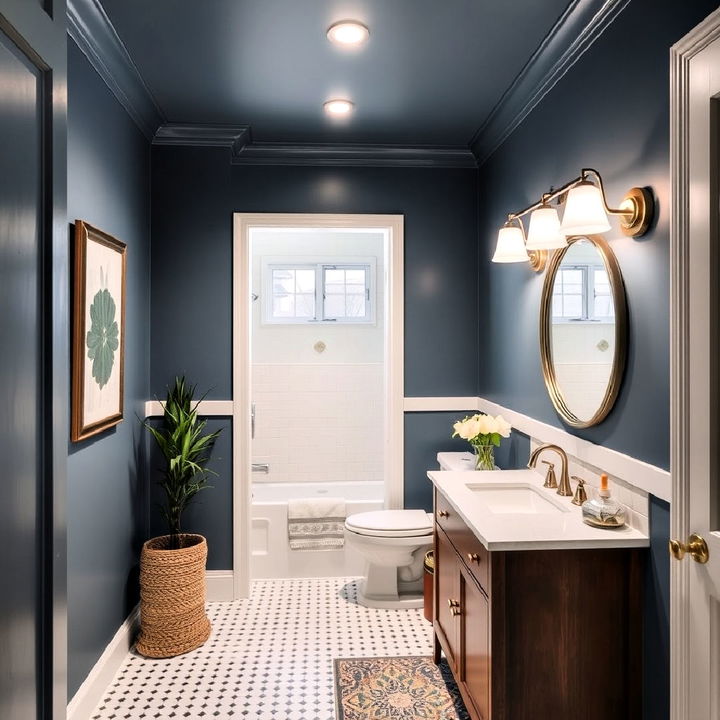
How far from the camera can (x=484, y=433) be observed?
2.93m

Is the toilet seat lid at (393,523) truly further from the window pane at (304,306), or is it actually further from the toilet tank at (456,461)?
the window pane at (304,306)

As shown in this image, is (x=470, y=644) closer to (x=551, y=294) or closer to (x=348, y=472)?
(x=551, y=294)

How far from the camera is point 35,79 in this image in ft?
3.29

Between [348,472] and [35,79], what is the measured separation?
421 cm

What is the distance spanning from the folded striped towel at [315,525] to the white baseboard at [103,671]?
1037mm

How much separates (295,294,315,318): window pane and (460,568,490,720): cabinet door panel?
3.07 m

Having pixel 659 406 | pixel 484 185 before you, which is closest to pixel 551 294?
pixel 659 406

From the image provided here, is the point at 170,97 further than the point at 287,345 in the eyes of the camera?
No

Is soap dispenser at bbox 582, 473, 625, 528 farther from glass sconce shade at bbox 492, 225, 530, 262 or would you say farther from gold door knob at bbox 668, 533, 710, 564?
glass sconce shade at bbox 492, 225, 530, 262

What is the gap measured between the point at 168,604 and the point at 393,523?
1160 millimetres

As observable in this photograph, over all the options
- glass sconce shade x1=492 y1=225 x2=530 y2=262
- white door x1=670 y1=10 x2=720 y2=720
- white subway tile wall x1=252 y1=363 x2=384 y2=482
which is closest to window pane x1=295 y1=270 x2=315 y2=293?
white subway tile wall x1=252 y1=363 x2=384 y2=482

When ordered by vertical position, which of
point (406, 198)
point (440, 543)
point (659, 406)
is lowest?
point (440, 543)

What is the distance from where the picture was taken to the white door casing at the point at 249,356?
3486mm

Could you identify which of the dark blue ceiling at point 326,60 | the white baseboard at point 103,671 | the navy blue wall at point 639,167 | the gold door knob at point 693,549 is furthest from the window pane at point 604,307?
the white baseboard at point 103,671
